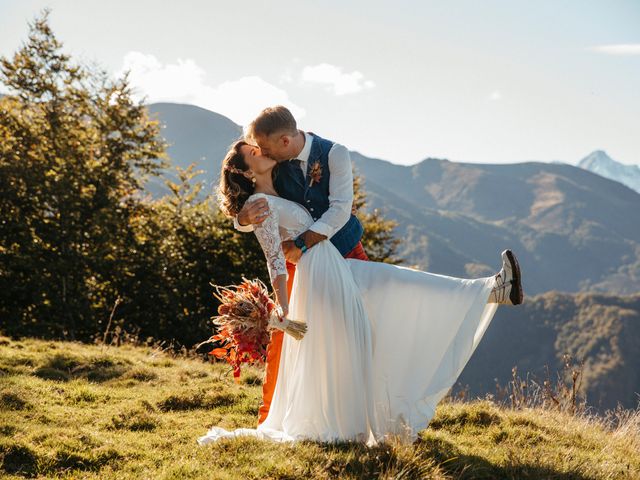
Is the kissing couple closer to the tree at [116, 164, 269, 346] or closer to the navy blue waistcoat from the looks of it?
the navy blue waistcoat

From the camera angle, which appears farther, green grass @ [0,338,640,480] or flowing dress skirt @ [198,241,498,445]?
flowing dress skirt @ [198,241,498,445]

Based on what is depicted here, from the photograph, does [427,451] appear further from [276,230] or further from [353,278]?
[276,230]

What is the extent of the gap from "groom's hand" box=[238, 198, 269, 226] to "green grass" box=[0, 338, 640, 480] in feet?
5.00

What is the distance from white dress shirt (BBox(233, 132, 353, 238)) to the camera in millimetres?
4531

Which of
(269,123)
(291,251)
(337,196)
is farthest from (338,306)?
(269,123)

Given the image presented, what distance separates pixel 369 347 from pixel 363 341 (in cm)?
6

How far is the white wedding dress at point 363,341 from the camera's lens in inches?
176

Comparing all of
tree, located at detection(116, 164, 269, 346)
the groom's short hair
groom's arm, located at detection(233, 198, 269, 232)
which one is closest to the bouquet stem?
groom's arm, located at detection(233, 198, 269, 232)

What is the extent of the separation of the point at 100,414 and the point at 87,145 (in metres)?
11.3

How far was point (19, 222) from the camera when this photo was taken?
13906 millimetres

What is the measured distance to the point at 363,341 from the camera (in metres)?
4.53

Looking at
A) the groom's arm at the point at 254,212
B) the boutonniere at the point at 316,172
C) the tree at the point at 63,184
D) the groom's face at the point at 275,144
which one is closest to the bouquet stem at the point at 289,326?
the groom's arm at the point at 254,212

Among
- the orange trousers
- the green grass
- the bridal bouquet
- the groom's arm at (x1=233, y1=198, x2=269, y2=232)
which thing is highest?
the groom's arm at (x1=233, y1=198, x2=269, y2=232)

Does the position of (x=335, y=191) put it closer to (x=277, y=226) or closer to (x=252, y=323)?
(x=277, y=226)
